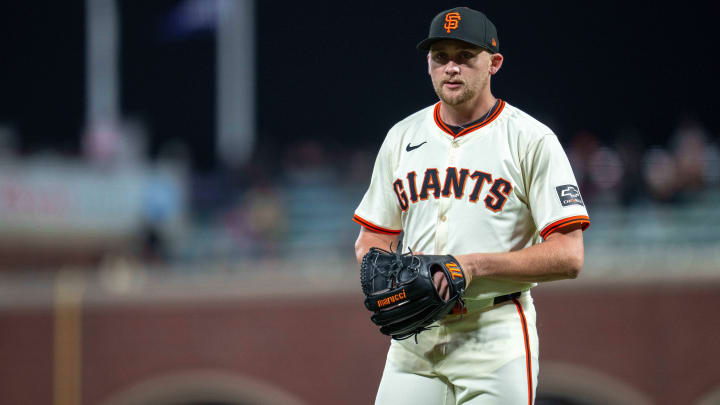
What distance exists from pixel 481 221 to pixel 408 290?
32cm

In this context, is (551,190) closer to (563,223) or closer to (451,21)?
(563,223)

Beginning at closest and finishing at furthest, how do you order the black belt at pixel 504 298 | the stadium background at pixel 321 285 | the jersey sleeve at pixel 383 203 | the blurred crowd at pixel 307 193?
the black belt at pixel 504 298, the jersey sleeve at pixel 383 203, the stadium background at pixel 321 285, the blurred crowd at pixel 307 193

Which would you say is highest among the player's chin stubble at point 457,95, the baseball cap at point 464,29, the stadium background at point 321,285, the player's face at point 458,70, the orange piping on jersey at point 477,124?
the baseball cap at point 464,29

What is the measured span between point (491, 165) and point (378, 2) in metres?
4.31

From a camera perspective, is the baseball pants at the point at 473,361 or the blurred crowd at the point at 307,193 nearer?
the baseball pants at the point at 473,361

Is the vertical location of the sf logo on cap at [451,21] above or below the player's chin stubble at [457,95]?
above

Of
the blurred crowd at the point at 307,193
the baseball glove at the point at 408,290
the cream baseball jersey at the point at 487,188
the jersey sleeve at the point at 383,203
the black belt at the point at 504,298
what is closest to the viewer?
the baseball glove at the point at 408,290

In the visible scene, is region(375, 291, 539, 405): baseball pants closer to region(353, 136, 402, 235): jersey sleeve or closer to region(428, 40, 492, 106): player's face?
region(353, 136, 402, 235): jersey sleeve

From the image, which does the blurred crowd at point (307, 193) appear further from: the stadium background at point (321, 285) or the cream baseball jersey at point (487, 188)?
the cream baseball jersey at point (487, 188)

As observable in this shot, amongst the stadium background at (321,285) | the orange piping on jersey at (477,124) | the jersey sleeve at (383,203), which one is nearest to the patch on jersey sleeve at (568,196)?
the orange piping on jersey at (477,124)

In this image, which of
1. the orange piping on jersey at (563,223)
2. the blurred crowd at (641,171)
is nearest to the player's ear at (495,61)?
the orange piping on jersey at (563,223)

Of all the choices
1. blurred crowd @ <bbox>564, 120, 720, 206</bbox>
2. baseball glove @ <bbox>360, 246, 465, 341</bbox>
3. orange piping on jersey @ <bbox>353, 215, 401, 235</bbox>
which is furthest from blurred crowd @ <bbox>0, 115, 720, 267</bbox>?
baseball glove @ <bbox>360, 246, 465, 341</bbox>

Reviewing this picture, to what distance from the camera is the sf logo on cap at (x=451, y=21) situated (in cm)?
229

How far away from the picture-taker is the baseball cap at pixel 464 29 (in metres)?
2.28
